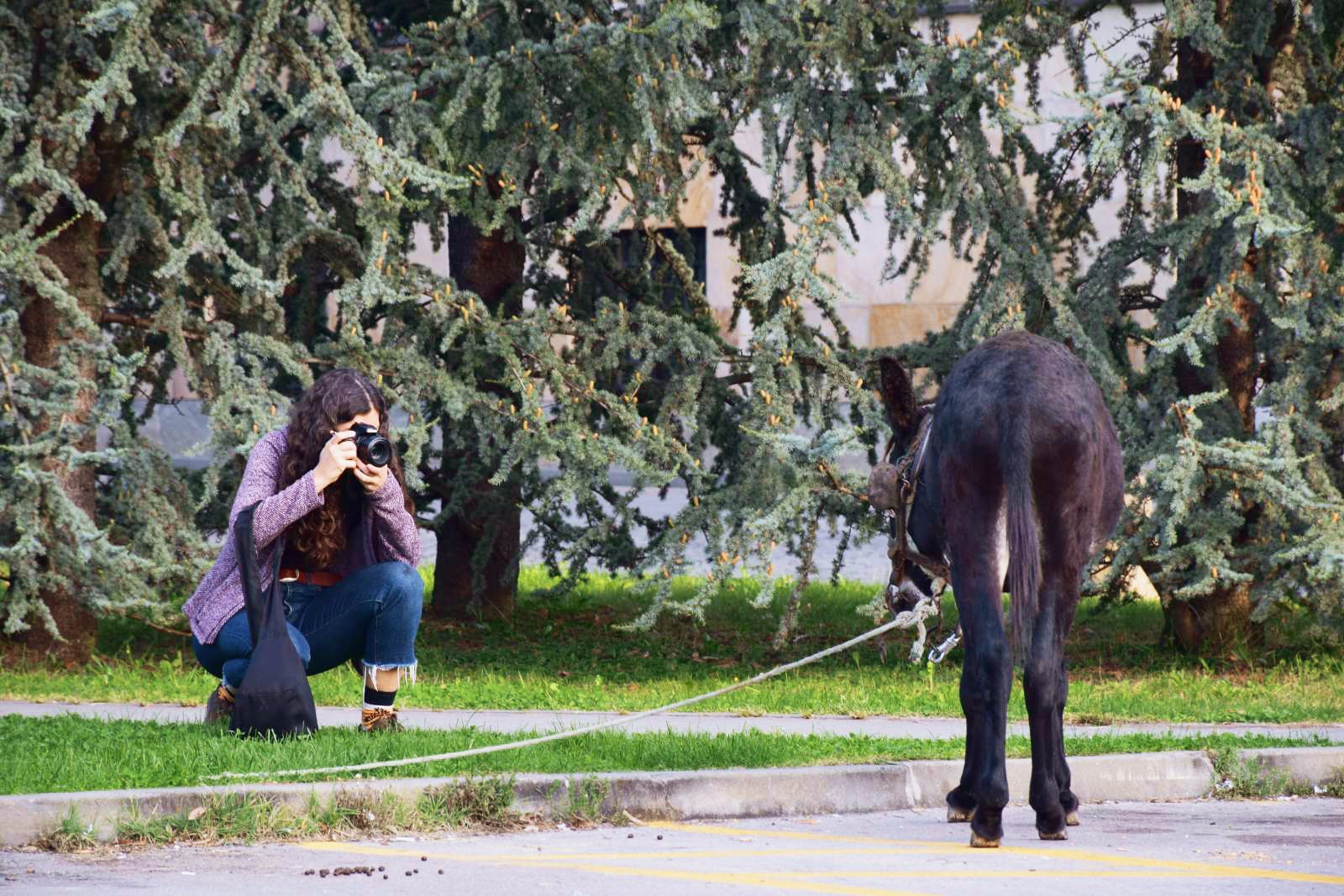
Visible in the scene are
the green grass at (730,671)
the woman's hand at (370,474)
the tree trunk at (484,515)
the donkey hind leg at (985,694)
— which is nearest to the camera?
the donkey hind leg at (985,694)

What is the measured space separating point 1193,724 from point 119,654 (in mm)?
7402

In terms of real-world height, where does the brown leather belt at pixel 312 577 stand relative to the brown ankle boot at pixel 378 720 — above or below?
above

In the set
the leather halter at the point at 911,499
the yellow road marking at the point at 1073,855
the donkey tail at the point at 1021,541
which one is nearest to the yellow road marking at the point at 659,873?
the yellow road marking at the point at 1073,855

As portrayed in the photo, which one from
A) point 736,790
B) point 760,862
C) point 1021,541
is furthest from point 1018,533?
point 736,790

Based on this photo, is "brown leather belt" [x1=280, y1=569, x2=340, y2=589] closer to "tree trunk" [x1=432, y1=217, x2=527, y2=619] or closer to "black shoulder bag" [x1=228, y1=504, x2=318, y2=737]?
"black shoulder bag" [x1=228, y1=504, x2=318, y2=737]

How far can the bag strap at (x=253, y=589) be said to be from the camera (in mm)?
6996

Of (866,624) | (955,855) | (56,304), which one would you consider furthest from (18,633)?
(955,855)

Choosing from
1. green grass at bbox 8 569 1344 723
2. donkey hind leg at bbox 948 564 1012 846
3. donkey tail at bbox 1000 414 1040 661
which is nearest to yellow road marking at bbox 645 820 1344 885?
donkey hind leg at bbox 948 564 1012 846

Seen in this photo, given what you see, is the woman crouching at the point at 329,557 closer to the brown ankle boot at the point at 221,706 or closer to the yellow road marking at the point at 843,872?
the brown ankle boot at the point at 221,706

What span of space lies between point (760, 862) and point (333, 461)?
2.41 m

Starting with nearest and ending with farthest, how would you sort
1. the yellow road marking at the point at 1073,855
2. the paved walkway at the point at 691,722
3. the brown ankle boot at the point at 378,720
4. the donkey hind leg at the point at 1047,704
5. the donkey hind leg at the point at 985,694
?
the yellow road marking at the point at 1073,855 < the donkey hind leg at the point at 985,694 < the donkey hind leg at the point at 1047,704 < the brown ankle boot at the point at 378,720 < the paved walkway at the point at 691,722

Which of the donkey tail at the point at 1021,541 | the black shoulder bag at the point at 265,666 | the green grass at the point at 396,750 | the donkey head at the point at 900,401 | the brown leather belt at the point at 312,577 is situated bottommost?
the green grass at the point at 396,750

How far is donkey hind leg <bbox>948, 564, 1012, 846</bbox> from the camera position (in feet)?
19.7

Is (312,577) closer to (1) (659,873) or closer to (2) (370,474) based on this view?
(2) (370,474)
